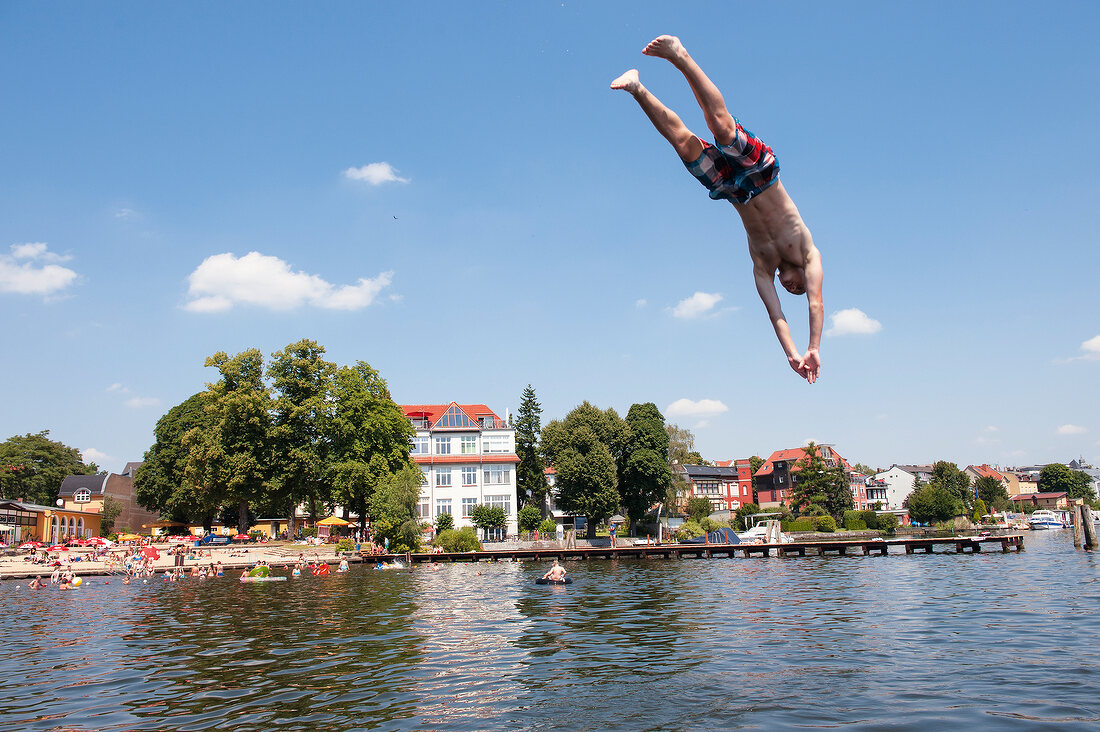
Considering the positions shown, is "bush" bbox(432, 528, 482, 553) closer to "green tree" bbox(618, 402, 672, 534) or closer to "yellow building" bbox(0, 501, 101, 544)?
"green tree" bbox(618, 402, 672, 534)

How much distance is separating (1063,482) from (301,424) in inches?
5989

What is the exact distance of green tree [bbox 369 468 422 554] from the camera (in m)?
52.4

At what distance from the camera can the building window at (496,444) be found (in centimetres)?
6956

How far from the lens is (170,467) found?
70625mm

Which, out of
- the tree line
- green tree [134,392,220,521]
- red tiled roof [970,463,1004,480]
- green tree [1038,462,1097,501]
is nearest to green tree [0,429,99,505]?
green tree [134,392,220,521]

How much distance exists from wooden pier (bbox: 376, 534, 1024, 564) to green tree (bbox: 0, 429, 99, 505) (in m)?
58.2

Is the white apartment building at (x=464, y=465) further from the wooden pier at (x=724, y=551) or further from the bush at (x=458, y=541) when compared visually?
the wooden pier at (x=724, y=551)

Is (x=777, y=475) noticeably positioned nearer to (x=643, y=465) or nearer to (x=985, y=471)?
(x=643, y=465)

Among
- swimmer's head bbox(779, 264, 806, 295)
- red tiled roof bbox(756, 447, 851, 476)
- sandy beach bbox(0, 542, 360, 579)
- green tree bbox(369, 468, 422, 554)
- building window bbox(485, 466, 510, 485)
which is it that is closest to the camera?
swimmer's head bbox(779, 264, 806, 295)

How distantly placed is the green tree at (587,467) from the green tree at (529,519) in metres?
2.93

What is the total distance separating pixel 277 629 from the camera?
22.5m

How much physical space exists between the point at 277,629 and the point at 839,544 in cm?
4128

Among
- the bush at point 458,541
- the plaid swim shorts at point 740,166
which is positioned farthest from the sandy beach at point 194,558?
the plaid swim shorts at point 740,166

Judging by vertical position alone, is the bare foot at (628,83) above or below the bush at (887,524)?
above
